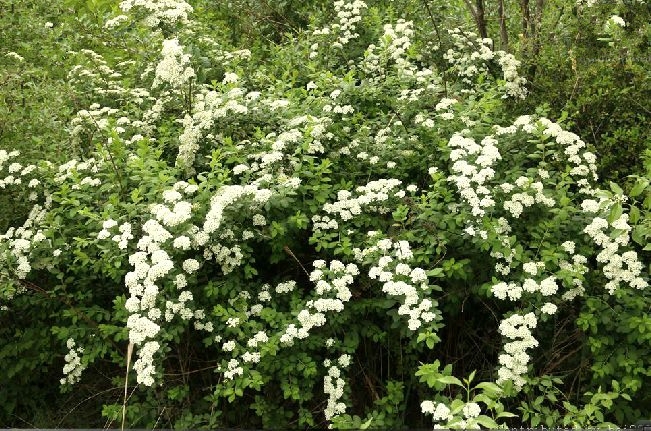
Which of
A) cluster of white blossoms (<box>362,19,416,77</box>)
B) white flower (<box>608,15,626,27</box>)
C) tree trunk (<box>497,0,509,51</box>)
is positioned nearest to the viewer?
white flower (<box>608,15,626,27</box>)

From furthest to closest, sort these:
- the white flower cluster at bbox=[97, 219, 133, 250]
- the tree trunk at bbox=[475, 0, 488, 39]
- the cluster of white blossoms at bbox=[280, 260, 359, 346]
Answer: the tree trunk at bbox=[475, 0, 488, 39] < the white flower cluster at bbox=[97, 219, 133, 250] < the cluster of white blossoms at bbox=[280, 260, 359, 346]

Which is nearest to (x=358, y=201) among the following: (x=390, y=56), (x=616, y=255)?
(x=616, y=255)

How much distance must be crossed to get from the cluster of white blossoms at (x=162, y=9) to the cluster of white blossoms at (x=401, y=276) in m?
2.49

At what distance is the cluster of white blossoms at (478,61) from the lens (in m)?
5.38

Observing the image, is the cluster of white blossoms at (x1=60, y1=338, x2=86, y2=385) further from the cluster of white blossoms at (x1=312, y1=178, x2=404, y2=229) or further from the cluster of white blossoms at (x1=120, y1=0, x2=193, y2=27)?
the cluster of white blossoms at (x1=120, y1=0, x2=193, y2=27)

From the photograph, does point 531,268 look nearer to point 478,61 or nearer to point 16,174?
point 478,61

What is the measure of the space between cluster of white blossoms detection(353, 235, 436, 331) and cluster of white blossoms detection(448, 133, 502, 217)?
440 millimetres

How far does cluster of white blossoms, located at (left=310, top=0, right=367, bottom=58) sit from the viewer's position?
21.0ft

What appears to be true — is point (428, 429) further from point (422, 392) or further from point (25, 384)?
point (25, 384)

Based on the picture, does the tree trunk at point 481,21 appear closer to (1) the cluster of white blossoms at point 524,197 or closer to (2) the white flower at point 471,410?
(1) the cluster of white blossoms at point 524,197

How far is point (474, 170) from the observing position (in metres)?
4.13

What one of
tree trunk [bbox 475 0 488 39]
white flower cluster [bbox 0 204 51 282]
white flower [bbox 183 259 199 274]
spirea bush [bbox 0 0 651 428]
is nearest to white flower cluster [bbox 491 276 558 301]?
spirea bush [bbox 0 0 651 428]

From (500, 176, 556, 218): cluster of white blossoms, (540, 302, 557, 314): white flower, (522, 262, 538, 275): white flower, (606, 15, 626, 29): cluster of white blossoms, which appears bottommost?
(540, 302, 557, 314): white flower

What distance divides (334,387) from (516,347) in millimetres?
1036
